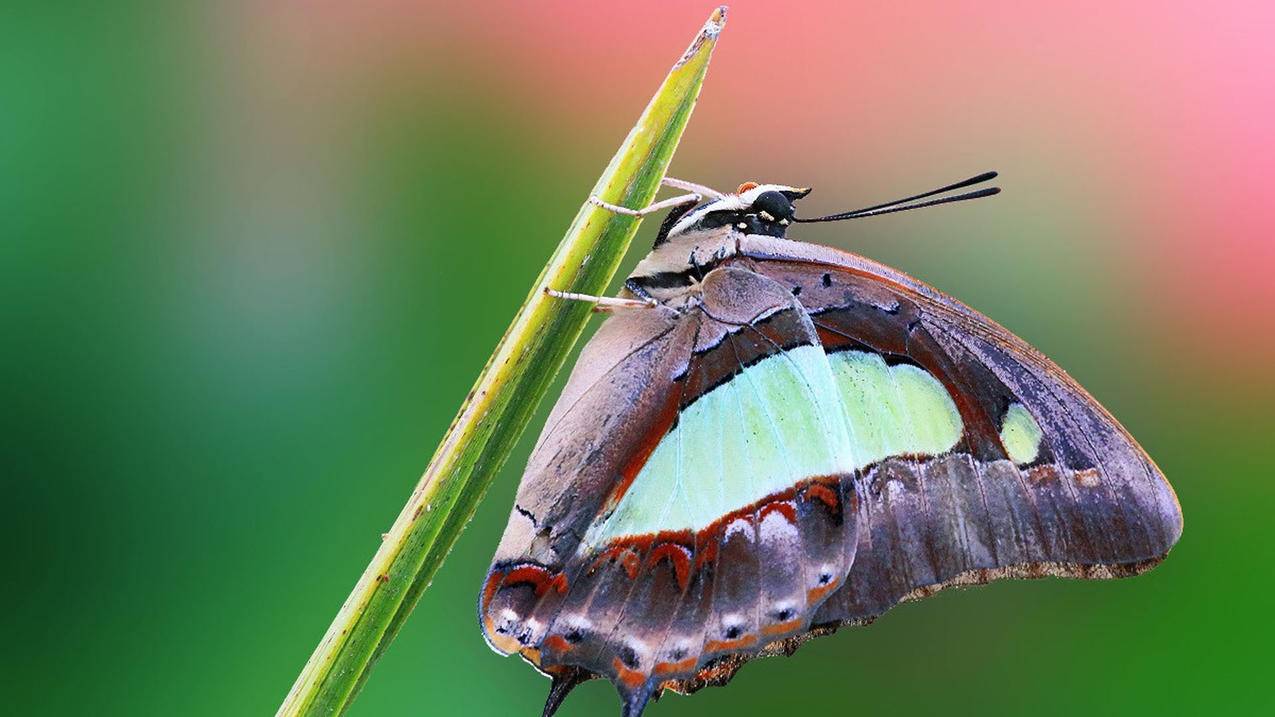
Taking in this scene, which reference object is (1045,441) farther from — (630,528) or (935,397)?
(630,528)

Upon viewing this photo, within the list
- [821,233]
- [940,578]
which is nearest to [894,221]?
[821,233]

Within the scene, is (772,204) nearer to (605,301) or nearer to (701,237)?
(701,237)

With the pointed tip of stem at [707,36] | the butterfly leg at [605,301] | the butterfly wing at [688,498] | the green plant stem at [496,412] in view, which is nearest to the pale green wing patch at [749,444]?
the butterfly wing at [688,498]

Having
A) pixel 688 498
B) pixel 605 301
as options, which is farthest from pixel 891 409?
pixel 605 301

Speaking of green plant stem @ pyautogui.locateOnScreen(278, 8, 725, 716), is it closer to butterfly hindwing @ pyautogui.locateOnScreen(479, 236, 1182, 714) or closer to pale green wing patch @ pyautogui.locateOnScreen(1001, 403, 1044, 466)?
butterfly hindwing @ pyautogui.locateOnScreen(479, 236, 1182, 714)

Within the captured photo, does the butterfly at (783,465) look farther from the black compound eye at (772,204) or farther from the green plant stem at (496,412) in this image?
the green plant stem at (496,412)

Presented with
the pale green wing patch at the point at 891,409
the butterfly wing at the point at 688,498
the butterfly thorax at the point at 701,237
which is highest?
the butterfly thorax at the point at 701,237
